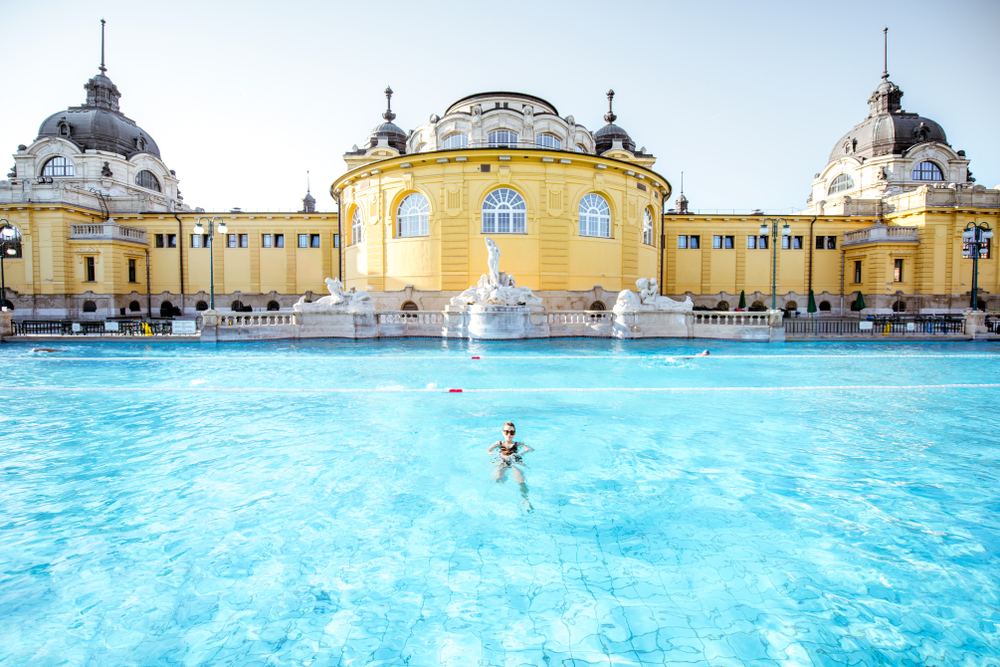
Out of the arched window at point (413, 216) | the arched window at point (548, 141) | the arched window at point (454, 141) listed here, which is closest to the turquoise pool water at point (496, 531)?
the arched window at point (413, 216)

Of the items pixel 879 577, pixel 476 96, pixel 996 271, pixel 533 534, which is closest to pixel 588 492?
pixel 533 534

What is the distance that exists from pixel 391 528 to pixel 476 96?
34.3 meters

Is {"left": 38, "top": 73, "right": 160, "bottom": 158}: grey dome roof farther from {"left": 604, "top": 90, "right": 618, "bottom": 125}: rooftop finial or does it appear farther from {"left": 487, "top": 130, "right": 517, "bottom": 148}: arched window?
{"left": 604, "top": 90, "right": 618, "bottom": 125}: rooftop finial

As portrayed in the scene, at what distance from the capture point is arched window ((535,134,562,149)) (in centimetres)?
3309

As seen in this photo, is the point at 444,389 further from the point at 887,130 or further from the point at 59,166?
the point at 887,130

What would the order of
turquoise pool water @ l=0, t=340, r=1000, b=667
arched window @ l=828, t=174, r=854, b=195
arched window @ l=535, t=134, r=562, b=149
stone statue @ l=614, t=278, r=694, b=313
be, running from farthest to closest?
arched window @ l=828, t=174, r=854, b=195 < arched window @ l=535, t=134, r=562, b=149 < stone statue @ l=614, t=278, r=694, b=313 < turquoise pool water @ l=0, t=340, r=1000, b=667

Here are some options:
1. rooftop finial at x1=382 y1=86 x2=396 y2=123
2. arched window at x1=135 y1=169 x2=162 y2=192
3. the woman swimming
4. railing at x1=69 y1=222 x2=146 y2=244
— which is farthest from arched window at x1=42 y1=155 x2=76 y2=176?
the woman swimming

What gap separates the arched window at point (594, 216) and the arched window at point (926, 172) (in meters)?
31.3

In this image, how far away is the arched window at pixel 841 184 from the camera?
145 ft

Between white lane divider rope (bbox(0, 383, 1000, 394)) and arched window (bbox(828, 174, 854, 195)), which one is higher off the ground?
arched window (bbox(828, 174, 854, 195))

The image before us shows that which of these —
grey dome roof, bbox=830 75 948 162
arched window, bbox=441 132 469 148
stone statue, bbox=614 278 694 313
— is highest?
grey dome roof, bbox=830 75 948 162

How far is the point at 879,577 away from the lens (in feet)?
13.9

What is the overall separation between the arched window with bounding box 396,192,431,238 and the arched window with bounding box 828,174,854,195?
130 feet

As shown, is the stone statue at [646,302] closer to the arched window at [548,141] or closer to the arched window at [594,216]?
the arched window at [594,216]
